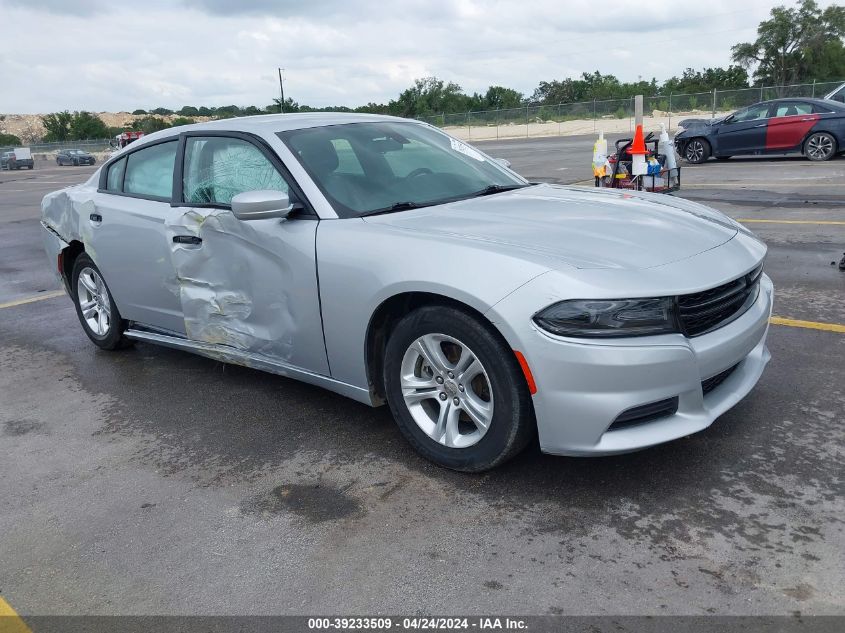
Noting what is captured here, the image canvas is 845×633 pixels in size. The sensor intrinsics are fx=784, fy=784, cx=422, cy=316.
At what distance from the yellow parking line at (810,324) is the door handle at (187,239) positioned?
363cm

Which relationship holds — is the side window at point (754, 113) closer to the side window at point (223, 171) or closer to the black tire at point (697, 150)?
the black tire at point (697, 150)

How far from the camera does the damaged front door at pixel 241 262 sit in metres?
3.88

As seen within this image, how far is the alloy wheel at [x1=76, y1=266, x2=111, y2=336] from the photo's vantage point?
5.51 m

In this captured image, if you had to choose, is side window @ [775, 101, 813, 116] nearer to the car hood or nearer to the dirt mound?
the car hood

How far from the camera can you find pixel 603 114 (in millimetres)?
46969

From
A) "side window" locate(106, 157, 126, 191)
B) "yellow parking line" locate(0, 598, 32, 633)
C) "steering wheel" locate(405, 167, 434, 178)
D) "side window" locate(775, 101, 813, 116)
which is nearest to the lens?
"yellow parking line" locate(0, 598, 32, 633)

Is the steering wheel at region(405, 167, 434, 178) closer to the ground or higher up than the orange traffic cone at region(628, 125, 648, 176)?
higher up

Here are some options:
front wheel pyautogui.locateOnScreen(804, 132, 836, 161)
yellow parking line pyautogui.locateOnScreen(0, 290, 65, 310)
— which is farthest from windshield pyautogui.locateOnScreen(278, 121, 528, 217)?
front wheel pyautogui.locateOnScreen(804, 132, 836, 161)

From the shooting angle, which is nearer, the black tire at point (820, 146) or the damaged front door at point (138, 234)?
the damaged front door at point (138, 234)

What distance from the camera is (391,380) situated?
3.58m

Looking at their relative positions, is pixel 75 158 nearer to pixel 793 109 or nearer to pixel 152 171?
pixel 793 109

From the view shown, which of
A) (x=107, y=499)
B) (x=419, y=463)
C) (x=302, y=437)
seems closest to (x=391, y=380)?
(x=419, y=463)

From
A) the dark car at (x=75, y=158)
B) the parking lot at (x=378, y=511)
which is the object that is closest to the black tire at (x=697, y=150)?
the parking lot at (x=378, y=511)

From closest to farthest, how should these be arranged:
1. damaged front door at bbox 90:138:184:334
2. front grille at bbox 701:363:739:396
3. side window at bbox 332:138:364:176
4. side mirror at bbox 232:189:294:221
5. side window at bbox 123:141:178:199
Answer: front grille at bbox 701:363:739:396, side mirror at bbox 232:189:294:221, side window at bbox 332:138:364:176, damaged front door at bbox 90:138:184:334, side window at bbox 123:141:178:199
